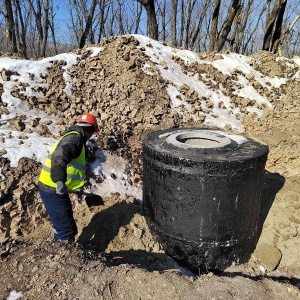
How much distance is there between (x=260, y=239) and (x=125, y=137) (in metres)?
2.86

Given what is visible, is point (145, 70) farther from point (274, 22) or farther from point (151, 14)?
point (274, 22)

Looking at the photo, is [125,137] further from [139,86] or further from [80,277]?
[80,277]

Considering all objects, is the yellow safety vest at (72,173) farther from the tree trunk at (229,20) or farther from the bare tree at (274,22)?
the bare tree at (274,22)

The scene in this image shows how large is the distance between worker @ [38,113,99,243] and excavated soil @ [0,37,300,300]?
36 cm

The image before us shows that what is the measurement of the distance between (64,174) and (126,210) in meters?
1.39

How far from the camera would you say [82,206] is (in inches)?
170

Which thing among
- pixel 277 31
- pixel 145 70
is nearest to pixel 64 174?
pixel 145 70

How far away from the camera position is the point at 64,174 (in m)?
3.24

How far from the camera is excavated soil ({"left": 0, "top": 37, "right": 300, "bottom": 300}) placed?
2.50 metres

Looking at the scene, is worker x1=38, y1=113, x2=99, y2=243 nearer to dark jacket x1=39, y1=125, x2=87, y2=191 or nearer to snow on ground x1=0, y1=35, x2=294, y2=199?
dark jacket x1=39, y1=125, x2=87, y2=191

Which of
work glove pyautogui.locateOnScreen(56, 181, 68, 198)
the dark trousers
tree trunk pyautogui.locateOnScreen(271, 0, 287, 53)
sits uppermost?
tree trunk pyautogui.locateOnScreen(271, 0, 287, 53)

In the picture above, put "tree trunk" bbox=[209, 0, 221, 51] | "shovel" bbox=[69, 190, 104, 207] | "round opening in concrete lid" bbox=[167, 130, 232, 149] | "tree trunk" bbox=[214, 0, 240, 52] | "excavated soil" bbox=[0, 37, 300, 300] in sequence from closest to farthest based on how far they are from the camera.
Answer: "excavated soil" bbox=[0, 37, 300, 300] → "round opening in concrete lid" bbox=[167, 130, 232, 149] → "shovel" bbox=[69, 190, 104, 207] → "tree trunk" bbox=[214, 0, 240, 52] → "tree trunk" bbox=[209, 0, 221, 51]

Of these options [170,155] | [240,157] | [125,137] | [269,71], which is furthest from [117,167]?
[269,71]

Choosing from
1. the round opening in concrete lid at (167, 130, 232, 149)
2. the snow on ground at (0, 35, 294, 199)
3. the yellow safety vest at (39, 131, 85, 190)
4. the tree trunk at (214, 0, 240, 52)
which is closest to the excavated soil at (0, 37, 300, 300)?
the snow on ground at (0, 35, 294, 199)
